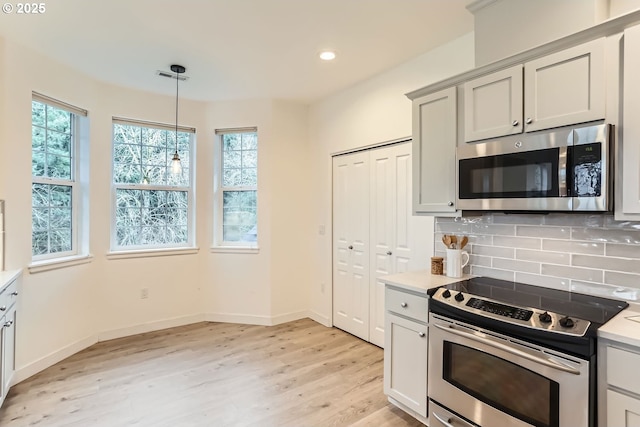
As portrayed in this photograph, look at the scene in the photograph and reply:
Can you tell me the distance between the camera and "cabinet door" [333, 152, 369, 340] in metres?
3.65

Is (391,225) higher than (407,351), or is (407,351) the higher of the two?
(391,225)

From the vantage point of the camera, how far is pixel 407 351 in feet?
7.34

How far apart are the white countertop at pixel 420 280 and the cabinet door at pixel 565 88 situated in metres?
1.05

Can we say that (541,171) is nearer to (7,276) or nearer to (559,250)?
(559,250)

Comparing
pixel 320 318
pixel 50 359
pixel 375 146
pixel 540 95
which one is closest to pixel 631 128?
pixel 540 95

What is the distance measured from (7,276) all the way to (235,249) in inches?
83.9

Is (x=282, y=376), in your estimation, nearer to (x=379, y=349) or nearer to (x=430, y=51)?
(x=379, y=349)

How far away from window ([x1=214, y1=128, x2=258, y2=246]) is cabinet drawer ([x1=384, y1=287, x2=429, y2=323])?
7.68 feet

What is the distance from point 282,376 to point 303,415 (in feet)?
1.92

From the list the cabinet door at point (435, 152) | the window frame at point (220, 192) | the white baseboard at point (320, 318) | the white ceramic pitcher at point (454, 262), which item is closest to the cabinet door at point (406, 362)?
the white ceramic pitcher at point (454, 262)

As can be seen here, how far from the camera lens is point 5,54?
271 centimetres

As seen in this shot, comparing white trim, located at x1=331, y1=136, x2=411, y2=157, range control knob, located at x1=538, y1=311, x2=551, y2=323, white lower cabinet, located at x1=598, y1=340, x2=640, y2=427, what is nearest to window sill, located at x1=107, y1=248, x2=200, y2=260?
white trim, located at x1=331, y1=136, x2=411, y2=157

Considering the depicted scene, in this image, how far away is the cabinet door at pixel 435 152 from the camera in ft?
7.64

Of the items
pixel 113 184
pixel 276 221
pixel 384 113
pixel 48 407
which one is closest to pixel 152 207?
pixel 113 184
